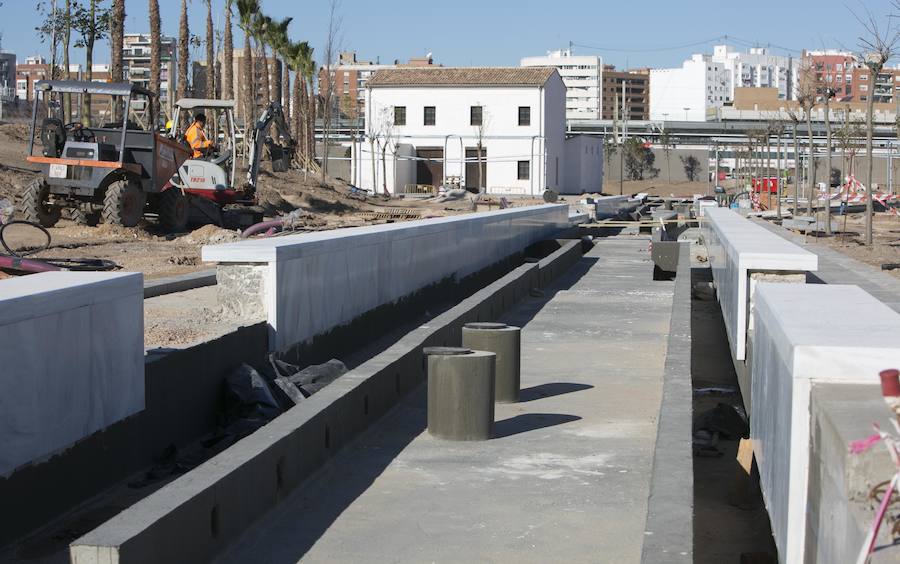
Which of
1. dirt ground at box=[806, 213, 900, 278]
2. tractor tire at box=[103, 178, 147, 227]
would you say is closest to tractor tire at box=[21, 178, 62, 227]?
tractor tire at box=[103, 178, 147, 227]

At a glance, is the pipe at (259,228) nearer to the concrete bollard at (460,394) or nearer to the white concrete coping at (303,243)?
the white concrete coping at (303,243)

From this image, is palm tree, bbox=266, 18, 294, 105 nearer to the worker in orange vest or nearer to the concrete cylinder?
the worker in orange vest

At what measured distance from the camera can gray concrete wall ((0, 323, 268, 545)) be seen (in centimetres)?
750

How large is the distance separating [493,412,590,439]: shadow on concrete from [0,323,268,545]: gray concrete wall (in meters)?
2.37

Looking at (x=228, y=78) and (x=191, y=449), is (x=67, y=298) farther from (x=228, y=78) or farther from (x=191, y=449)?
(x=228, y=78)

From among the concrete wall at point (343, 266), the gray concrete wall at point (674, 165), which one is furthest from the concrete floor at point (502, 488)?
the gray concrete wall at point (674, 165)

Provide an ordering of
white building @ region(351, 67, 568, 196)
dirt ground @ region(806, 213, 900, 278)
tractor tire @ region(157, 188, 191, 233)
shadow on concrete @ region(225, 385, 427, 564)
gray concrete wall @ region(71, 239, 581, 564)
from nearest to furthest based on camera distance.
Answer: gray concrete wall @ region(71, 239, 581, 564)
shadow on concrete @ region(225, 385, 427, 564)
tractor tire @ region(157, 188, 191, 233)
dirt ground @ region(806, 213, 900, 278)
white building @ region(351, 67, 568, 196)

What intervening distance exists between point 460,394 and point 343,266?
5.16m

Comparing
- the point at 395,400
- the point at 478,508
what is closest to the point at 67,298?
the point at 478,508

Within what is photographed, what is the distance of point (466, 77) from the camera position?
8994 centimetres

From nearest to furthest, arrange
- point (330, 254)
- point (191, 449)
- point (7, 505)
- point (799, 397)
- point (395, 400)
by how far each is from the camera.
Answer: point (799, 397) → point (7, 505) → point (191, 449) → point (395, 400) → point (330, 254)

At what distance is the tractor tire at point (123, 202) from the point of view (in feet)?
87.3

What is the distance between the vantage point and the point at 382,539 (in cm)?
734

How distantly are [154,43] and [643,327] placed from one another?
1321 inches
